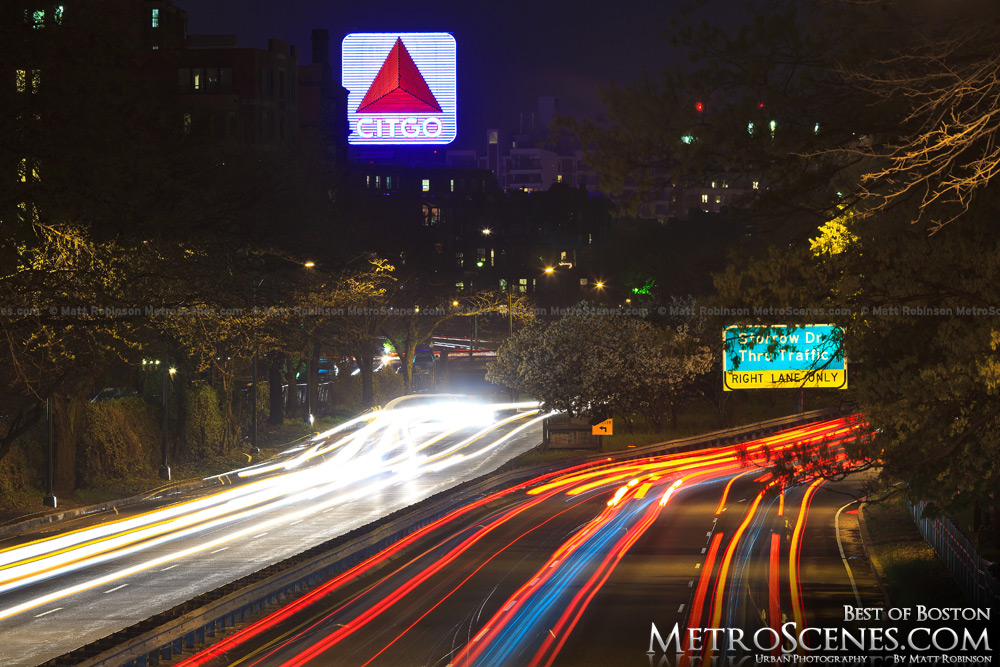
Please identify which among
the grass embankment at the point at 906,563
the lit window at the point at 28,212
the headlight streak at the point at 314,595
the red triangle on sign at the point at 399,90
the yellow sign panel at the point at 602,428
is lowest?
the grass embankment at the point at 906,563

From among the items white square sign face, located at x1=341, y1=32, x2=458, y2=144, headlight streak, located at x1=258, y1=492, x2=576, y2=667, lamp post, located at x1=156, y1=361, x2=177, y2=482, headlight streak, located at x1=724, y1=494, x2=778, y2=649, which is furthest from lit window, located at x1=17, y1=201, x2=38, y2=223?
white square sign face, located at x1=341, y1=32, x2=458, y2=144

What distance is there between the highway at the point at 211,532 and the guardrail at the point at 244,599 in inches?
77.9

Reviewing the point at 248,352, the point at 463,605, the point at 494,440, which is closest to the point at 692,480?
the point at 494,440

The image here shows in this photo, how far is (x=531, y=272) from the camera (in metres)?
171

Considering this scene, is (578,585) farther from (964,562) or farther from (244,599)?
(964,562)

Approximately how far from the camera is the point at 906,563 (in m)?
26.7

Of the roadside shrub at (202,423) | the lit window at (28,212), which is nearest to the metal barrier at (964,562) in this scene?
the lit window at (28,212)

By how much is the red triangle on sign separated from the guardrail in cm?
6932

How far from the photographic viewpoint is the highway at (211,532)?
2095 cm

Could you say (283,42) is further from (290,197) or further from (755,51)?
(755,51)

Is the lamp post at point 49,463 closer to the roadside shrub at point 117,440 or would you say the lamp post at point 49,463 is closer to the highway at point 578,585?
the roadside shrub at point 117,440

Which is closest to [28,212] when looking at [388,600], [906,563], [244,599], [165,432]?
[244,599]

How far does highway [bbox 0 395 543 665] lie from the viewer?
20953mm

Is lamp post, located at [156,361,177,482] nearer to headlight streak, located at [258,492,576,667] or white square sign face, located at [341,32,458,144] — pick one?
headlight streak, located at [258,492,576,667]
